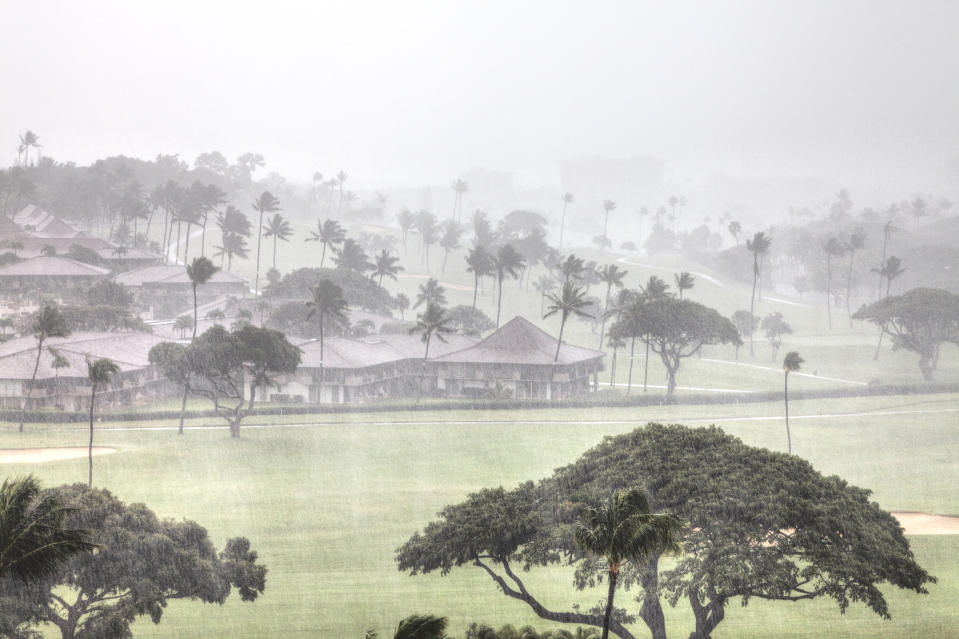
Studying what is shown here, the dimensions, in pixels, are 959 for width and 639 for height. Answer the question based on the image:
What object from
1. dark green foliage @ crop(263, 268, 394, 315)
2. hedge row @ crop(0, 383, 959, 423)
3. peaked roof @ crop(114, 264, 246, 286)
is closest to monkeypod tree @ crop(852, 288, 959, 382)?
hedge row @ crop(0, 383, 959, 423)

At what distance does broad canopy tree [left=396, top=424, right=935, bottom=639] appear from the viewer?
84.5 feet

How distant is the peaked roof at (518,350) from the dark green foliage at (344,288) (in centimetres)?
2683

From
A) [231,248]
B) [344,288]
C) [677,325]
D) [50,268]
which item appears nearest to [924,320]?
[677,325]

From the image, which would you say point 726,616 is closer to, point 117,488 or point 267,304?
point 117,488

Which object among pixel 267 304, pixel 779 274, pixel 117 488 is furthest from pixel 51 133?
pixel 779 274

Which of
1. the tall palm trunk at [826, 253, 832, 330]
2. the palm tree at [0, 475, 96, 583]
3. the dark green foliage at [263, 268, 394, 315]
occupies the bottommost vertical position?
the palm tree at [0, 475, 96, 583]

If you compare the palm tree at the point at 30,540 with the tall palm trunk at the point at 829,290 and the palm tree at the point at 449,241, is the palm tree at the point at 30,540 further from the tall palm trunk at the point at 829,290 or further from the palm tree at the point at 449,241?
the palm tree at the point at 449,241

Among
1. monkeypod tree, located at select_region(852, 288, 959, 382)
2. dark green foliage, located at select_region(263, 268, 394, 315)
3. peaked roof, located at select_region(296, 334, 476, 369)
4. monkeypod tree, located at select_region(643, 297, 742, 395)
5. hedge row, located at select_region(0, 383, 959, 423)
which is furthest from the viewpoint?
dark green foliage, located at select_region(263, 268, 394, 315)

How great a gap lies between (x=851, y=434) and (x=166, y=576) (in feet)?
172

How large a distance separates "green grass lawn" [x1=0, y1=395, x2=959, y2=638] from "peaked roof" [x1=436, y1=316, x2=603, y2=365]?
8.99 meters

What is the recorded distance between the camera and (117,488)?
152 ft

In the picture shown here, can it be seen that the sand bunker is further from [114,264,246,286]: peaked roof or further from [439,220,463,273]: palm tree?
[439,220,463,273]: palm tree

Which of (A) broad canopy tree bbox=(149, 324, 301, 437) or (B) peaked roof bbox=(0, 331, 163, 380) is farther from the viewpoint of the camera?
(B) peaked roof bbox=(0, 331, 163, 380)

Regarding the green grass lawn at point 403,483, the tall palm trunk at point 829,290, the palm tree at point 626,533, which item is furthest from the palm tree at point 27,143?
the palm tree at point 626,533
